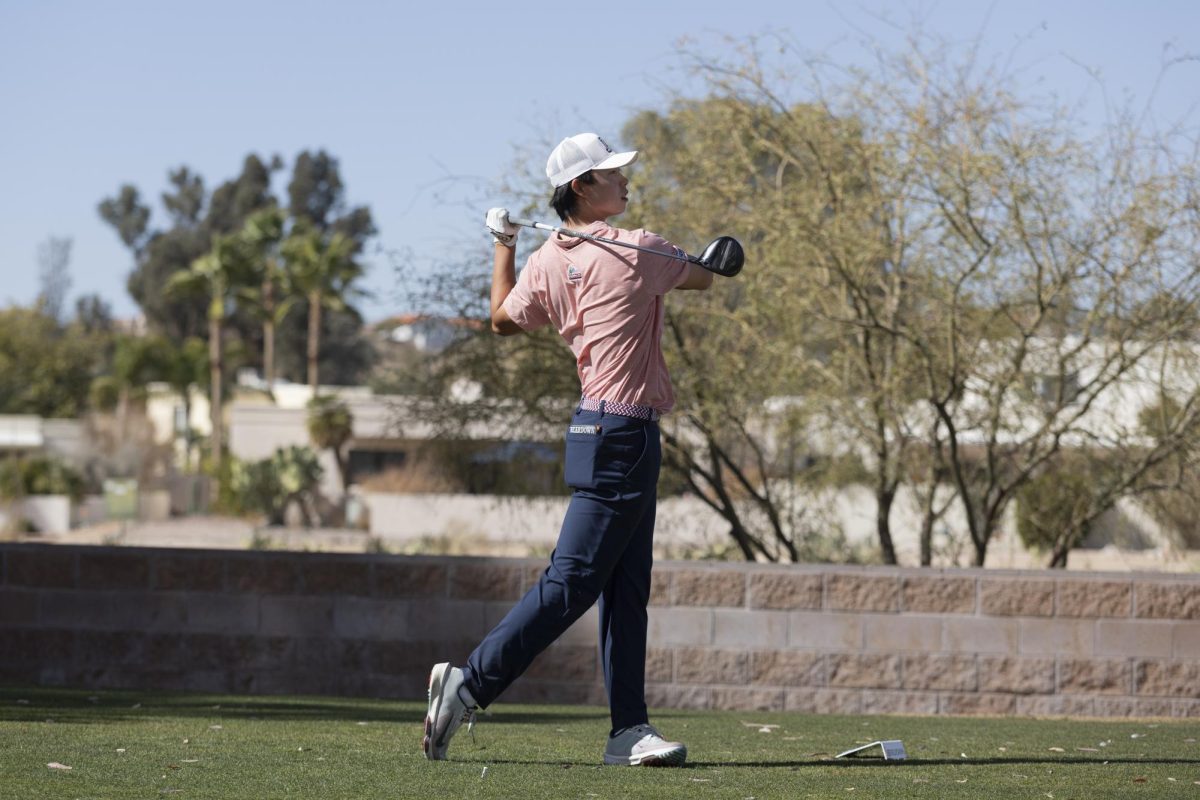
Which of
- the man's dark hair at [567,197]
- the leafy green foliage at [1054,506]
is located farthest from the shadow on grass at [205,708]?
the leafy green foliage at [1054,506]

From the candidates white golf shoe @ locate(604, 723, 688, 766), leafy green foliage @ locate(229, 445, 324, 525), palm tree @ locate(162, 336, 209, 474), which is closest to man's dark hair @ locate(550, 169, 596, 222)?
white golf shoe @ locate(604, 723, 688, 766)

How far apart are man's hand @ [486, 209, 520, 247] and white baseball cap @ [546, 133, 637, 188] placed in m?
0.22

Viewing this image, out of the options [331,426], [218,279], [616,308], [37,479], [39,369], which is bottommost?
[37,479]

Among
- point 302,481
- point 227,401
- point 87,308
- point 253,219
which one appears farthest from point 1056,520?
point 87,308

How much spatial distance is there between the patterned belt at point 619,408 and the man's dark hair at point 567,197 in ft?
2.24

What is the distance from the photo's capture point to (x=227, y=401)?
6531 centimetres

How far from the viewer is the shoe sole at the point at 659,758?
5.29 meters

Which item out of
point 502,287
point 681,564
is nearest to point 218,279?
point 681,564

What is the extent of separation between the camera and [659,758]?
17.4 ft

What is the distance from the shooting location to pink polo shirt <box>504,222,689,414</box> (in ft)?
17.4

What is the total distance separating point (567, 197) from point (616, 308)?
18.9 inches

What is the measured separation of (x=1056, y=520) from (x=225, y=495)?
37.2 metres

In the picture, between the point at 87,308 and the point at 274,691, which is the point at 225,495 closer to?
the point at 274,691

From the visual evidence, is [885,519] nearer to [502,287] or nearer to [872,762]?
[872,762]
